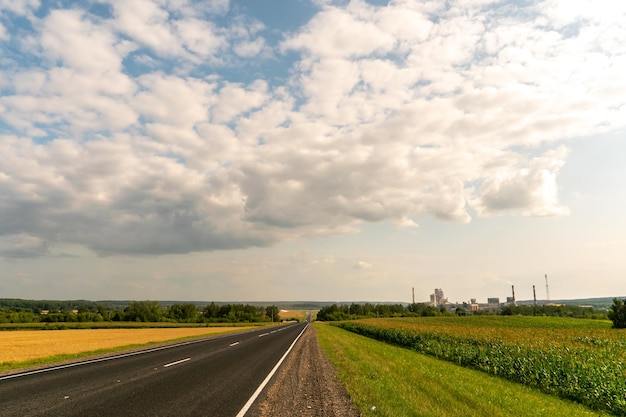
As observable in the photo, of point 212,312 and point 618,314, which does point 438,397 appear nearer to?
point 618,314

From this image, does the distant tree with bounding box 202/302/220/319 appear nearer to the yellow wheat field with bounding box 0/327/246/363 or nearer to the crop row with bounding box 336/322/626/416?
the yellow wheat field with bounding box 0/327/246/363

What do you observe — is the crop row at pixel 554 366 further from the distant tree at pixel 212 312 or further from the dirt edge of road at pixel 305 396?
the distant tree at pixel 212 312

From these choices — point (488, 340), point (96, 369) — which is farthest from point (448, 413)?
point (488, 340)

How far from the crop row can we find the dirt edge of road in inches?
314

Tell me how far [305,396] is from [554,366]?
35.2ft

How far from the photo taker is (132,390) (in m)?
10.3

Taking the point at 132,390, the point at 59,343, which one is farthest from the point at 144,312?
the point at 132,390

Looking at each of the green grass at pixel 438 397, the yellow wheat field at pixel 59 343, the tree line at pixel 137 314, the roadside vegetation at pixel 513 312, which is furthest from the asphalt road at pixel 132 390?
the roadside vegetation at pixel 513 312

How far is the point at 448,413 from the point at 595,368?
8130 millimetres

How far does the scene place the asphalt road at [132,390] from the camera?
8148mm

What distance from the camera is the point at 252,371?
14.9 m

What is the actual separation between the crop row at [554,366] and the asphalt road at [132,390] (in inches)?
416


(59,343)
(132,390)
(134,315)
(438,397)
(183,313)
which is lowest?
(183,313)

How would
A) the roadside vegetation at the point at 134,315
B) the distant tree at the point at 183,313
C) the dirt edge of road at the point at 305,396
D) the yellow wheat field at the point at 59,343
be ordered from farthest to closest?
the distant tree at the point at 183,313 < the roadside vegetation at the point at 134,315 < the yellow wheat field at the point at 59,343 < the dirt edge of road at the point at 305,396
